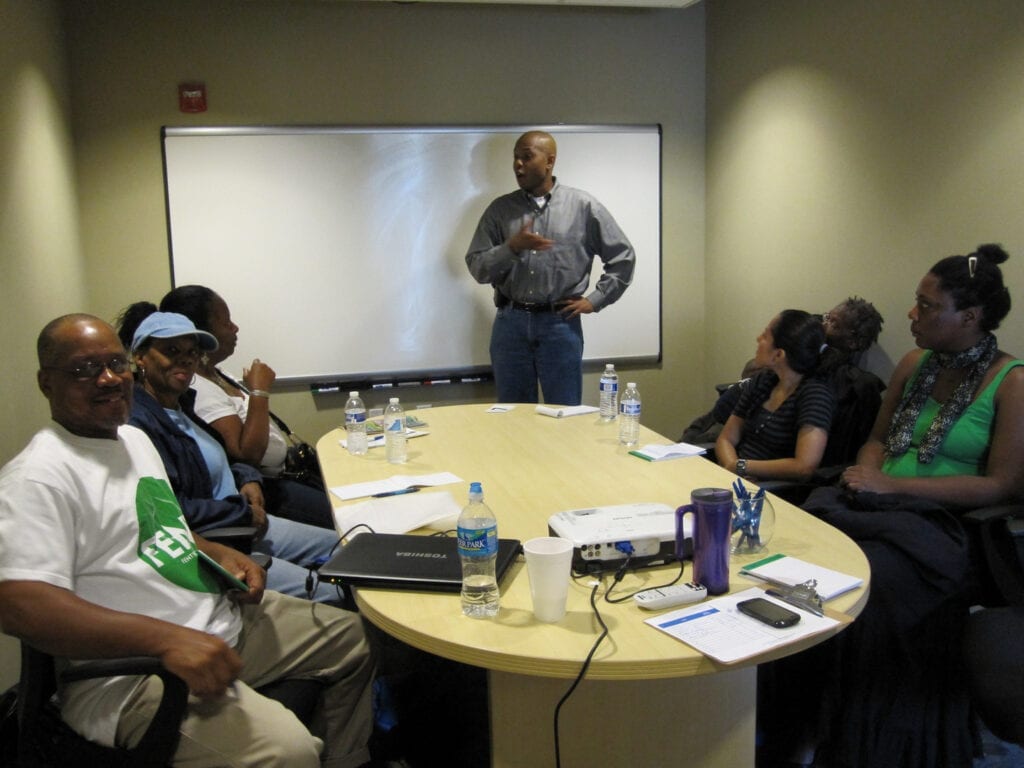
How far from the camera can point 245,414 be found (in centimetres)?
281

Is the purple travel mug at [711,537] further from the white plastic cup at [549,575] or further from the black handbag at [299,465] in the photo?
the black handbag at [299,465]

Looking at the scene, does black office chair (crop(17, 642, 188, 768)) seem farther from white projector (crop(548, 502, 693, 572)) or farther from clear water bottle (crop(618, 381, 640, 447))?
clear water bottle (crop(618, 381, 640, 447))

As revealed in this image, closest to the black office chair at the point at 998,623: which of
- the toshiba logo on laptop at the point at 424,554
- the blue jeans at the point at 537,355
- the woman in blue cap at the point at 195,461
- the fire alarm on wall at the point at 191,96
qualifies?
the toshiba logo on laptop at the point at 424,554

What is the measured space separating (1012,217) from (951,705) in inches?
67.1

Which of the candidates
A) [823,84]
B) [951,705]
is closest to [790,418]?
[951,705]

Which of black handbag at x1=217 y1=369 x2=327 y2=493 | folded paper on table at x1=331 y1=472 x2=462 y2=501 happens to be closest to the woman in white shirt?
black handbag at x1=217 y1=369 x2=327 y2=493

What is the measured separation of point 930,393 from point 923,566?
74 cm

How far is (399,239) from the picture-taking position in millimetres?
4223

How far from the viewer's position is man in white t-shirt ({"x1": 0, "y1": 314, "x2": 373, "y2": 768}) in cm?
121

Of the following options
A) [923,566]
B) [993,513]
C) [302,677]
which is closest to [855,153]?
[993,513]

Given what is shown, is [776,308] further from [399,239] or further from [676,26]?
[399,239]

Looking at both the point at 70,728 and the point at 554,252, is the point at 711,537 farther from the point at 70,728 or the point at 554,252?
the point at 554,252

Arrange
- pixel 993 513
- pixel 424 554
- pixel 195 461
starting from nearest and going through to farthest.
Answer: pixel 424 554
pixel 993 513
pixel 195 461

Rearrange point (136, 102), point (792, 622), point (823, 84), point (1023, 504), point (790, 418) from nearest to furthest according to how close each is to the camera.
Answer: point (792, 622) → point (1023, 504) → point (790, 418) → point (823, 84) → point (136, 102)
